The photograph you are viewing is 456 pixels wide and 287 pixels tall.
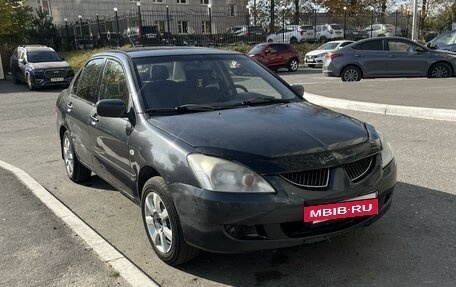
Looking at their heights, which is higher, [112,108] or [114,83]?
[114,83]

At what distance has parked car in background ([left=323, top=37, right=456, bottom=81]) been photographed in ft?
52.3

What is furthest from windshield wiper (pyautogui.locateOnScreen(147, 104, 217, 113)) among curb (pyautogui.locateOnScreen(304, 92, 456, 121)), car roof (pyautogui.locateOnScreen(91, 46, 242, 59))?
curb (pyautogui.locateOnScreen(304, 92, 456, 121))


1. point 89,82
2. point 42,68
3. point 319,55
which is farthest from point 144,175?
point 319,55

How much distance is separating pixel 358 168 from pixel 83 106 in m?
3.18

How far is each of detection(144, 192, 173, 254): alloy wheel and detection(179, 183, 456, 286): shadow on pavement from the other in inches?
9.5

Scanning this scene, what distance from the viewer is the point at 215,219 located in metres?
3.07

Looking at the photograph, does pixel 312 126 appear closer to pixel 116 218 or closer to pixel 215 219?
pixel 215 219

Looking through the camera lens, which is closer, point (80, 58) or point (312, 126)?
point (312, 126)

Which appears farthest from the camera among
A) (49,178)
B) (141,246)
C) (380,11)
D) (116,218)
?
(380,11)

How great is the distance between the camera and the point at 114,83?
4.64m

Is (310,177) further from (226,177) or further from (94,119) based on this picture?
(94,119)

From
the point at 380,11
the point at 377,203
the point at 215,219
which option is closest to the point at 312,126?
the point at 377,203

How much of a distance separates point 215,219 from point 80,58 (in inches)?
1177
